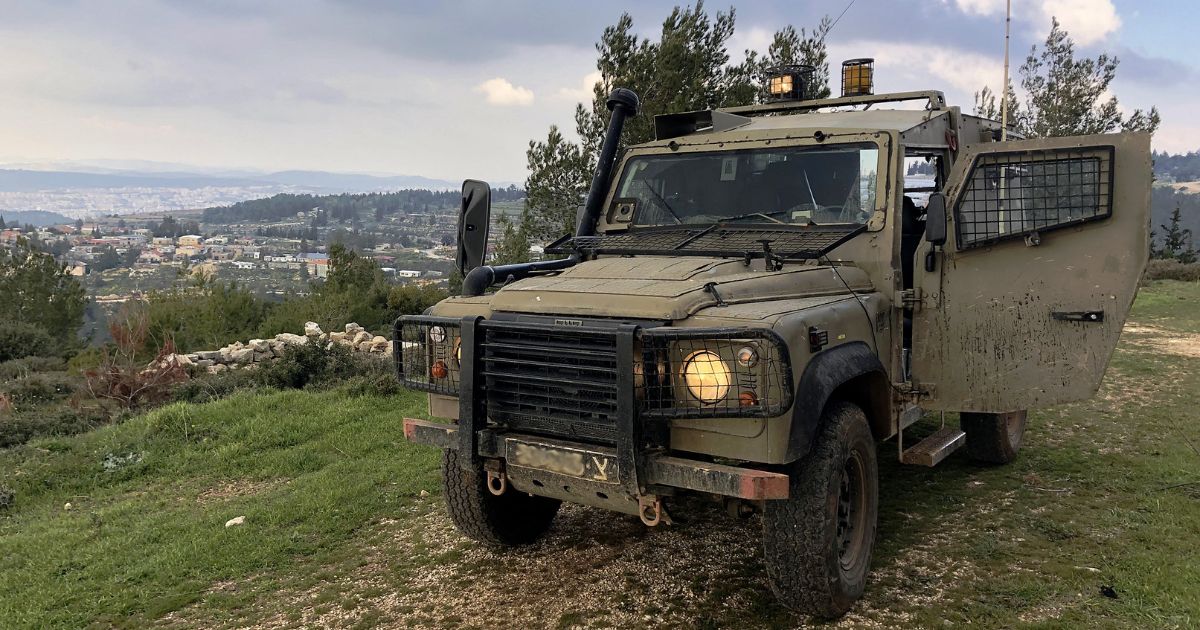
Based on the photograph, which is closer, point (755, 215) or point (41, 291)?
point (755, 215)

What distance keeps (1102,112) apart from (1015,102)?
2.57 metres

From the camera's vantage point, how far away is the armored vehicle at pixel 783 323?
126 inches

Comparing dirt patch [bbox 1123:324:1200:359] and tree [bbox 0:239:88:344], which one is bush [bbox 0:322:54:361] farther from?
dirt patch [bbox 1123:324:1200:359]

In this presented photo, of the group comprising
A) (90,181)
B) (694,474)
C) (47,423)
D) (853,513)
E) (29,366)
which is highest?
(90,181)

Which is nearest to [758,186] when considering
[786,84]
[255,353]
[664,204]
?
[664,204]

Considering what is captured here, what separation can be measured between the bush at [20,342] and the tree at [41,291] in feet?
26.8

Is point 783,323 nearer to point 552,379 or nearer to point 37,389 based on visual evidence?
point 552,379

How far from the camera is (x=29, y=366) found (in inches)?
643

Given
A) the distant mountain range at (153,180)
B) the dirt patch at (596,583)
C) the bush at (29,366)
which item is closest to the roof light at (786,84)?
the dirt patch at (596,583)

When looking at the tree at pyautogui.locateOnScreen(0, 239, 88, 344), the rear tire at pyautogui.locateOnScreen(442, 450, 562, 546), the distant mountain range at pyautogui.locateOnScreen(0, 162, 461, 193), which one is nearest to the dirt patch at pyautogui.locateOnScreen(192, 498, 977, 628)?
the rear tire at pyautogui.locateOnScreen(442, 450, 562, 546)

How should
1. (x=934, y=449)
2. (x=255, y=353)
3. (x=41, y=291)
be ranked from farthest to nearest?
(x=41, y=291) → (x=255, y=353) → (x=934, y=449)

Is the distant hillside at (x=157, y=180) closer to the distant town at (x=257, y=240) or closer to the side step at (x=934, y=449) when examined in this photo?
the distant town at (x=257, y=240)

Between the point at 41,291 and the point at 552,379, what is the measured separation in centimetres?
3125

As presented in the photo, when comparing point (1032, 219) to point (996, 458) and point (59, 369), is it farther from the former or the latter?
point (59, 369)
